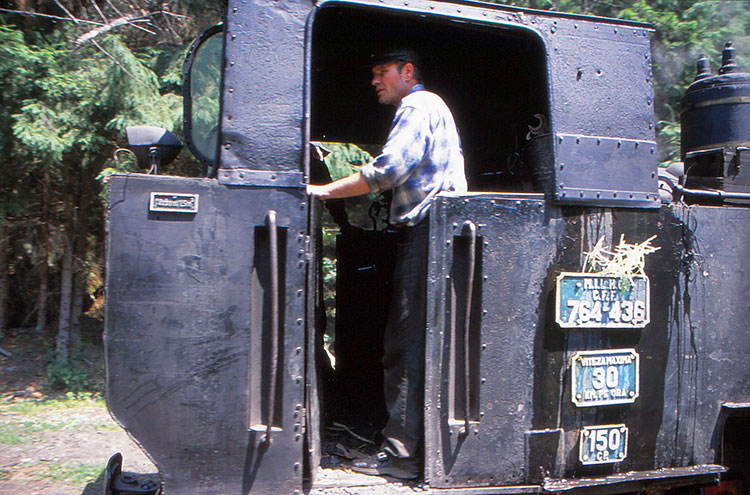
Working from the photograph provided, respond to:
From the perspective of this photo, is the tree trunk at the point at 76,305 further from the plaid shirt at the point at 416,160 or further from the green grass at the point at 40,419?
the plaid shirt at the point at 416,160

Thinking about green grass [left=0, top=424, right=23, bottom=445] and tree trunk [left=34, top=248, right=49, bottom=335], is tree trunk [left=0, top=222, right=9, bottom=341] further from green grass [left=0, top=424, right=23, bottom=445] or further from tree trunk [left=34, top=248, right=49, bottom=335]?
green grass [left=0, top=424, right=23, bottom=445]

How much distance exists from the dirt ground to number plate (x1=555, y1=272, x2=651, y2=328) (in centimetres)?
293

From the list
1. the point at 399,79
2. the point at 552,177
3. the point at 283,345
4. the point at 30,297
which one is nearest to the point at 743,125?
the point at 552,177

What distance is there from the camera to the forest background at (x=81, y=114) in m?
5.80

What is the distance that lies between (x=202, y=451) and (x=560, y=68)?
204cm

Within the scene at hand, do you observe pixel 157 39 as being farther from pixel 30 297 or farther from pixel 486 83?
pixel 486 83

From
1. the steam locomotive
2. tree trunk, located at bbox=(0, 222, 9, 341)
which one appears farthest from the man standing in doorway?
tree trunk, located at bbox=(0, 222, 9, 341)

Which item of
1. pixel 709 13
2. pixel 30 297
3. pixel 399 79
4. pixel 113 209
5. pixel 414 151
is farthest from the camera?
pixel 709 13

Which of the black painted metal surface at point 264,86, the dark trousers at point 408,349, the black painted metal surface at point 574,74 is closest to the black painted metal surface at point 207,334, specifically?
the black painted metal surface at point 264,86

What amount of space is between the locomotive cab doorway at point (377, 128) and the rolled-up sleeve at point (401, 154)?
0.38m

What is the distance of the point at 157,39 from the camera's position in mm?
6918

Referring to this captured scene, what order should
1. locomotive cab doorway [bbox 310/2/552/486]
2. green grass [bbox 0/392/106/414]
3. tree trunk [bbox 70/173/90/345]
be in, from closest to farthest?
1. locomotive cab doorway [bbox 310/2/552/486]
2. green grass [bbox 0/392/106/414]
3. tree trunk [bbox 70/173/90/345]

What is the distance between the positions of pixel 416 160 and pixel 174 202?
945 mm

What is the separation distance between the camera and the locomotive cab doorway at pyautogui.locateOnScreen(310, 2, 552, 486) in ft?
9.71
